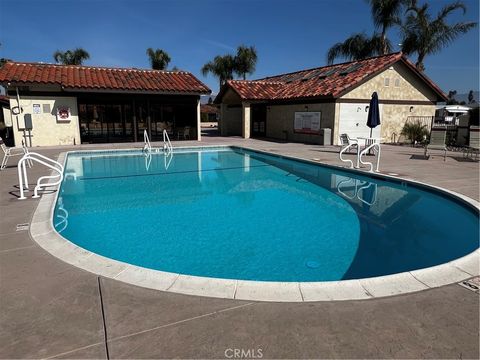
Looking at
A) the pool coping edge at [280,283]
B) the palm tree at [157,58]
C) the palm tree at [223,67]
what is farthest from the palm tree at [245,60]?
the pool coping edge at [280,283]

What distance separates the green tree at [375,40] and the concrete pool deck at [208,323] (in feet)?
111

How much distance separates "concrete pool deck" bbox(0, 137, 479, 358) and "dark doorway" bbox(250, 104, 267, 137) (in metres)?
24.5

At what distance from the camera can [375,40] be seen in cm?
3569

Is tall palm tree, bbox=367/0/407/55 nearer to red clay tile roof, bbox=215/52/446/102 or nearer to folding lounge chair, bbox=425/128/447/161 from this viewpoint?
red clay tile roof, bbox=215/52/446/102

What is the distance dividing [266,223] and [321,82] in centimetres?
1830

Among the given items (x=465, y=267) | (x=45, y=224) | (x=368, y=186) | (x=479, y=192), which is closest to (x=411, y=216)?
(x=479, y=192)

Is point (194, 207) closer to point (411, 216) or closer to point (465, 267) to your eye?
point (411, 216)

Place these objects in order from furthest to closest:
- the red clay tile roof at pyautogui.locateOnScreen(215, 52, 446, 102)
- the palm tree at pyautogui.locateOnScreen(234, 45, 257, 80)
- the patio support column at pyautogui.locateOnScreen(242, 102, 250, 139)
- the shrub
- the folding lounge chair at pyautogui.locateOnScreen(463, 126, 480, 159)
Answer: the palm tree at pyautogui.locateOnScreen(234, 45, 257, 80) → the patio support column at pyautogui.locateOnScreen(242, 102, 250, 139) → the shrub → the red clay tile roof at pyautogui.locateOnScreen(215, 52, 446, 102) → the folding lounge chair at pyautogui.locateOnScreen(463, 126, 480, 159)

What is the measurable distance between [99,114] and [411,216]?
20017 millimetres

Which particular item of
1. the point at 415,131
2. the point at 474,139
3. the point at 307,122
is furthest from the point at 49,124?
the point at 474,139

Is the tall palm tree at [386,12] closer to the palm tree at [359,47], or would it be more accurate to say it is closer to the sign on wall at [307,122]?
the palm tree at [359,47]

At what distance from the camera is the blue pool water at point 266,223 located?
215 inches

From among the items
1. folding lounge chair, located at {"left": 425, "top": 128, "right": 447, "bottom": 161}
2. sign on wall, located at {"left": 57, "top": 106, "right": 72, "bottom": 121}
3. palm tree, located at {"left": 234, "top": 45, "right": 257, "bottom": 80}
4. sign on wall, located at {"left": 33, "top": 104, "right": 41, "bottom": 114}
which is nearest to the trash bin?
folding lounge chair, located at {"left": 425, "top": 128, "right": 447, "bottom": 161}

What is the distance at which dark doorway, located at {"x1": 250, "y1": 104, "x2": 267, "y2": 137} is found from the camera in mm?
27370
